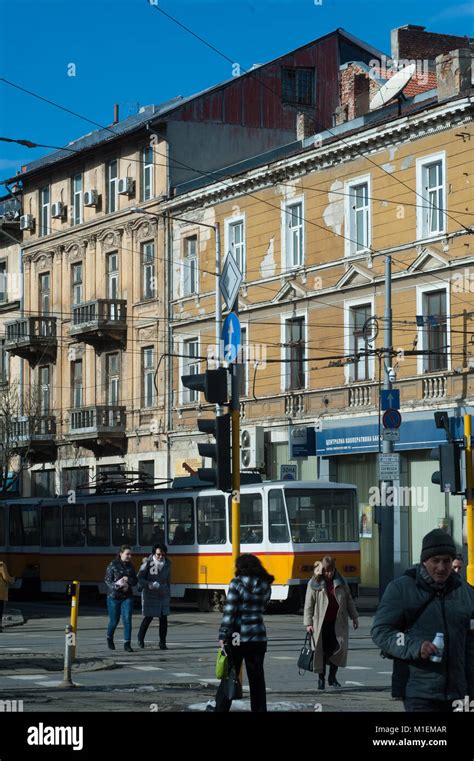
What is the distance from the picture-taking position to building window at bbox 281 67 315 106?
46.7m

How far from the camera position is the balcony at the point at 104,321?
4675 cm

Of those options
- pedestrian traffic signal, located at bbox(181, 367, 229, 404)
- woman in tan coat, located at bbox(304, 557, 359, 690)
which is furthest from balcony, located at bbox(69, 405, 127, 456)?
pedestrian traffic signal, located at bbox(181, 367, 229, 404)

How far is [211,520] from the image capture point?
32.7 meters

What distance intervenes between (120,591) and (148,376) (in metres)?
23.6

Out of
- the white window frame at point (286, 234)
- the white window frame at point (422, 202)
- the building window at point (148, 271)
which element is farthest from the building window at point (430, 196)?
the building window at point (148, 271)

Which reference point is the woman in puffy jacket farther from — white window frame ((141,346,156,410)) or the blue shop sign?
white window frame ((141,346,156,410))

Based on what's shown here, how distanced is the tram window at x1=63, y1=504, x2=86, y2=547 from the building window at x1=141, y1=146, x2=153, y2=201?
12300mm

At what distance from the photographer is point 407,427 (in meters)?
35.2

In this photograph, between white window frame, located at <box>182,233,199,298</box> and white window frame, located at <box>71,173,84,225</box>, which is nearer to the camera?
white window frame, located at <box>182,233,199,298</box>

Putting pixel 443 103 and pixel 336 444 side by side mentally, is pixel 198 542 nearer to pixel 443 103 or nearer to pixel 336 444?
pixel 336 444

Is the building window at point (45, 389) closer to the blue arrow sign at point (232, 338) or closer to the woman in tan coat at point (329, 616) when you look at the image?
the woman in tan coat at point (329, 616)

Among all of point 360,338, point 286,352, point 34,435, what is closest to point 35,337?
point 34,435

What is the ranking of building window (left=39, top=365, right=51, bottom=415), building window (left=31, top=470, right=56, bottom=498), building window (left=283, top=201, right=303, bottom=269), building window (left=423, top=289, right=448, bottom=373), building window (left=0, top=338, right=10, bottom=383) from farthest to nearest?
building window (left=0, top=338, right=10, bottom=383) < building window (left=39, top=365, right=51, bottom=415) < building window (left=31, top=470, right=56, bottom=498) < building window (left=283, top=201, right=303, bottom=269) < building window (left=423, top=289, right=448, bottom=373)
